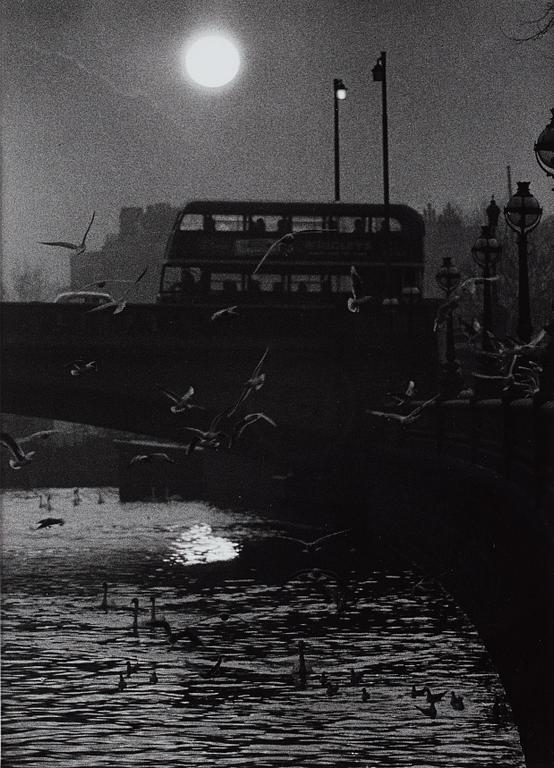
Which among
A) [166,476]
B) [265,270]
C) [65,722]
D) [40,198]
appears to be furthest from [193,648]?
[166,476]

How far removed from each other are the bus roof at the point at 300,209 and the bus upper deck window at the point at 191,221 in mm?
95

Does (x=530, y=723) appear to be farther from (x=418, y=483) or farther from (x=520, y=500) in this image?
(x=418, y=483)

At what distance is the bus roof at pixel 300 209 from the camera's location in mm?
26587

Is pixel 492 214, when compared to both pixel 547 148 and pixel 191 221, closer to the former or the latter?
pixel 547 148

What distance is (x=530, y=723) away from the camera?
13133 millimetres

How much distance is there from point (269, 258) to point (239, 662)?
14.3 m

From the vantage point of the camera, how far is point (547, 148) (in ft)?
39.6

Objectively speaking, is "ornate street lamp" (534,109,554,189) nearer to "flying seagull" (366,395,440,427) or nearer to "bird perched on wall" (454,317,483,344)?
"bird perched on wall" (454,317,483,344)

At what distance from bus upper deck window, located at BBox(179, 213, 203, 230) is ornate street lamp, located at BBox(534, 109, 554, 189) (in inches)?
869

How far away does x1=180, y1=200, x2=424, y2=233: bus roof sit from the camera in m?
26.6

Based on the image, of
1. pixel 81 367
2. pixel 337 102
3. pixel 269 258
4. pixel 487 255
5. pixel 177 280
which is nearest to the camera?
pixel 81 367

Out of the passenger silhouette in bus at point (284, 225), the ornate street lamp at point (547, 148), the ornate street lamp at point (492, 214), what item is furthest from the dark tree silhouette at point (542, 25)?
the passenger silhouette in bus at point (284, 225)

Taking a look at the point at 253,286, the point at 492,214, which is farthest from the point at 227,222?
the point at 492,214

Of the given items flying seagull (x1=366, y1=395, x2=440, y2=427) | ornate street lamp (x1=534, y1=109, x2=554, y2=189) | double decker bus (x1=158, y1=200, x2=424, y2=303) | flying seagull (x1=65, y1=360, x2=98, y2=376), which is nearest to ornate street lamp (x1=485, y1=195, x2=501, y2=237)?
flying seagull (x1=366, y1=395, x2=440, y2=427)
